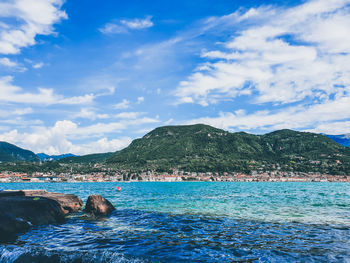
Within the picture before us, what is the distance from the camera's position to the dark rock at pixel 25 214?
59.8ft

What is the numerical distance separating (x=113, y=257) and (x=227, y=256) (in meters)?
6.12

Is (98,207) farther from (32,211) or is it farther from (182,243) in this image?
(182,243)

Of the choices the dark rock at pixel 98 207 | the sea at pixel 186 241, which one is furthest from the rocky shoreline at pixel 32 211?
the sea at pixel 186 241

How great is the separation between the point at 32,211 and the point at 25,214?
831mm

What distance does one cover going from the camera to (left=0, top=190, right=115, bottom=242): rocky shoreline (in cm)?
1805

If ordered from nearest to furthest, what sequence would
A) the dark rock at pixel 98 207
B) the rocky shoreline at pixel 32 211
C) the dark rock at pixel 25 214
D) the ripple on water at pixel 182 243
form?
the ripple on water at pixel 182 243 < the rocky shoreline at pixel 32 211 < the dark rock at pixel 25 214 < the dark rock at pixel 98 207

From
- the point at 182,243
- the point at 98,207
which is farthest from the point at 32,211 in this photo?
the point at 182,243

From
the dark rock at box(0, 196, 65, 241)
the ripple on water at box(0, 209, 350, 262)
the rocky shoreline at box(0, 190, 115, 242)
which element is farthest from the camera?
the dark rock at box(0, 196, 65, 241)

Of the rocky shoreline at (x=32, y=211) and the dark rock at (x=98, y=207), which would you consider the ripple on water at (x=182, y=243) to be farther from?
the dark rock at (x=98, y=207)

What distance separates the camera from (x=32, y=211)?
76.3 feet

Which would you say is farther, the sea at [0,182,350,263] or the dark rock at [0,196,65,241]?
the dark rock at [0,196,65,241]

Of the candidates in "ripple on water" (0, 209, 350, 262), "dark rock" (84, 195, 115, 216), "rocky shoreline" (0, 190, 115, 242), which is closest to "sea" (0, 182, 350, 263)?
"ripple on water" (0, 209, 350, 262)

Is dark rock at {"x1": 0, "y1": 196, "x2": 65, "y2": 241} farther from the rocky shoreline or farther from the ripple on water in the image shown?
the ripple on water

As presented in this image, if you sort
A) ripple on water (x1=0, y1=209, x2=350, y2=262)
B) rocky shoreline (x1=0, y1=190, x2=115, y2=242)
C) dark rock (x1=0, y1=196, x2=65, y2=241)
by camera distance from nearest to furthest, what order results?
1. ripple on water (x1=0, y1=209, x2=350, y2=262)
2. rocky shoreline (x1=0, y1=190, x2=115, y2=242)
3. dark rock (x1=0, y1=196, x2=65, y2=241)
